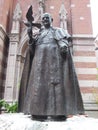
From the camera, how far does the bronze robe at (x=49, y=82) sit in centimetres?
256

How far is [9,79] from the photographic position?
10289 mm

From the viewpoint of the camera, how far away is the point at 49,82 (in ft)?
8.77

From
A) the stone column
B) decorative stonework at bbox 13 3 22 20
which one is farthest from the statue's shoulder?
decorative stonework at bbox 13 3 22 20

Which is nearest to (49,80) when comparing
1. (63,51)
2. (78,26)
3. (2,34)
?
(63,51)

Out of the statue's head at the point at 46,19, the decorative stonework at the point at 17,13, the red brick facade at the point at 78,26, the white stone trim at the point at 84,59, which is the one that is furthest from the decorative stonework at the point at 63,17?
the statue's head at the point at 46,19

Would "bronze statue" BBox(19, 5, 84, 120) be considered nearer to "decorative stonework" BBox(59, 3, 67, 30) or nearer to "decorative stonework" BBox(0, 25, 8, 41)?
"decorative stonework" BBox(0, 25, 8, 41)

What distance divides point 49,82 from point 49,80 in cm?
3

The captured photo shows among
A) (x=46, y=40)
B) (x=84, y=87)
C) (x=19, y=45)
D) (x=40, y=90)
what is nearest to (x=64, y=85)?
(x=40, y=90)

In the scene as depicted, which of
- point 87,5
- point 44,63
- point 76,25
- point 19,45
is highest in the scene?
point 87,5

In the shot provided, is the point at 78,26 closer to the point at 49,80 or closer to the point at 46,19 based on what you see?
the point at 46,19

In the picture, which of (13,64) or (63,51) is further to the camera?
(13,64)

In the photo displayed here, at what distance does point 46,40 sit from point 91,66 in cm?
815

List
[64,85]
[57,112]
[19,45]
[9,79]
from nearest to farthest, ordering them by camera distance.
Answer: [57,112] < [64,85] < [9,79] < [19,45]

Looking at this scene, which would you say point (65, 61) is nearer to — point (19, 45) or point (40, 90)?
point (40, 90)
